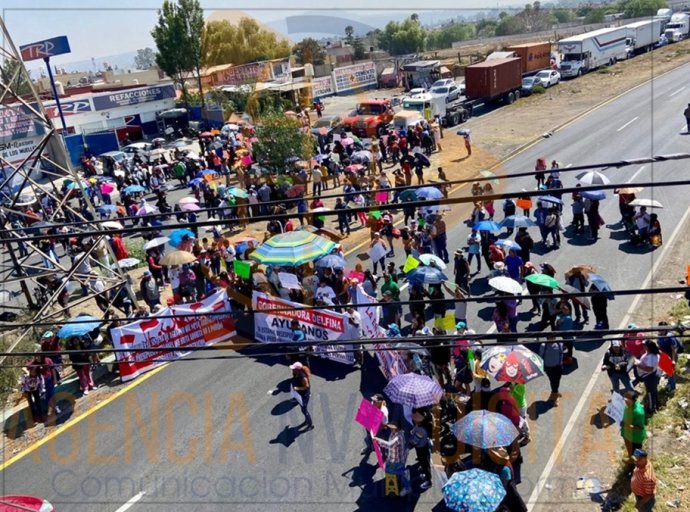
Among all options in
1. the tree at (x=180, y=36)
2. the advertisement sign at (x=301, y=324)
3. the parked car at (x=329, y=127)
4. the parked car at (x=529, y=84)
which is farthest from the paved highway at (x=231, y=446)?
the tree at (x=180, y=36)

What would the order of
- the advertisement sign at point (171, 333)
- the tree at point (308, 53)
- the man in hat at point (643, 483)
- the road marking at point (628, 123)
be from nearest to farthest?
the man in hat at point (643, 483) → the advertisement sign at point (171, 333) → the road marking at point (628, 123) → the tree at point (308, 53)

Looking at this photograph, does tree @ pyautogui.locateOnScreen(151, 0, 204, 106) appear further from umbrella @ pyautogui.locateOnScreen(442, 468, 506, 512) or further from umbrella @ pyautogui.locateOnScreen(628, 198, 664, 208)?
umbrella @ pyautogui.locateOnScreen(442, 468, 506, 512)

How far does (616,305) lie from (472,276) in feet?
12.4

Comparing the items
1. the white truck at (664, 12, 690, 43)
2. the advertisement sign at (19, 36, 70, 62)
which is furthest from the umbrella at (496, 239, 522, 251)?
the white truck at (664, 12, 690, 43)

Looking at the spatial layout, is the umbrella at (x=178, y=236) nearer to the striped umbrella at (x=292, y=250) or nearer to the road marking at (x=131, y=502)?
the striped umbrella at (x=292, y=250)

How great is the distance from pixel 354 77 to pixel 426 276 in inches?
2179

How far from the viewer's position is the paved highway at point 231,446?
9.48 meters

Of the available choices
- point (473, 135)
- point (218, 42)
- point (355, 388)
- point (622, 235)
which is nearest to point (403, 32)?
point (218, 42)

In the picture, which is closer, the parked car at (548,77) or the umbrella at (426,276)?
the umbrella at (426,276)

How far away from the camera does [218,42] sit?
76.4 meters

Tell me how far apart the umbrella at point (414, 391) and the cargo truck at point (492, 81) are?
3481cm

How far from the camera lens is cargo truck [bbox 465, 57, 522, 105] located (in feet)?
133

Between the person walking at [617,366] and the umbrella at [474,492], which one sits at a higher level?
the umbrella at [474,492]

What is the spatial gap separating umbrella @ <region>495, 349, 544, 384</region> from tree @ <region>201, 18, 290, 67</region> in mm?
72617
